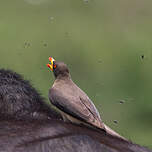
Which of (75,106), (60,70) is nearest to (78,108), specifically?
(75,106)

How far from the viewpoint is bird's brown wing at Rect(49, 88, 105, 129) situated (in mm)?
3901

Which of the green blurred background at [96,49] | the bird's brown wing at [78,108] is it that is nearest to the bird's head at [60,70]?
the bird's brown wing at [78,108]

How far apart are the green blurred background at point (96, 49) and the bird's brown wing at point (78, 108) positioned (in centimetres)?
358

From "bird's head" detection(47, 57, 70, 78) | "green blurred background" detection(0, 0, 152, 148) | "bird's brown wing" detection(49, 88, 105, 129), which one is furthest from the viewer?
"green blurred background" detection(0, 0, 152, 148)

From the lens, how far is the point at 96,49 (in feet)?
32.4

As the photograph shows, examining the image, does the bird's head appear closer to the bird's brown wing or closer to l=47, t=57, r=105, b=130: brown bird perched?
l=47, t=57, r=105, b=130: brown bird perched

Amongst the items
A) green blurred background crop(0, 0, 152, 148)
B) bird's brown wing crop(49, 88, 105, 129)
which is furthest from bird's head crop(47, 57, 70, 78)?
green blurred background crop(0, 0, 152, 148)

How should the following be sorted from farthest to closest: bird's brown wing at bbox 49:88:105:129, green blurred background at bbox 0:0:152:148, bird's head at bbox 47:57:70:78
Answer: green blurred background at bbox 0:0:152:148 → bird's head at bbox 47:57:70:78 → bird's brown wing at bbox 49:88:105:129

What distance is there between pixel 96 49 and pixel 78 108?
5955mm

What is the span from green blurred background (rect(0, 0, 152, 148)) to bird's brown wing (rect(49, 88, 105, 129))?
141 inches

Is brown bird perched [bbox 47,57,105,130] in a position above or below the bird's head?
below

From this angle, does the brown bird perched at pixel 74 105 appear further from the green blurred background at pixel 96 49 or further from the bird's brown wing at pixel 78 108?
the green blurred background at pixel 96 49

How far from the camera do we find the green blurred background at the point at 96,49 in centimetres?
873

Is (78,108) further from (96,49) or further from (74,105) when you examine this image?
(96,49)
